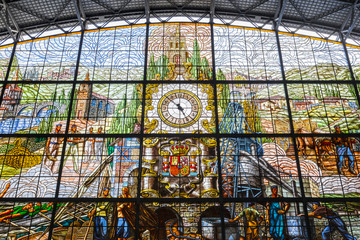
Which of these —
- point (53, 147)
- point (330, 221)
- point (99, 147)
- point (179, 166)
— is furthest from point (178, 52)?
point (330, 221)

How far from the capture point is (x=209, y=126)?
60.3ft

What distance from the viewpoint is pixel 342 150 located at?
17922 mm

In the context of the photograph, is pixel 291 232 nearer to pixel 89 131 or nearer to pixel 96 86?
pixel 89 131

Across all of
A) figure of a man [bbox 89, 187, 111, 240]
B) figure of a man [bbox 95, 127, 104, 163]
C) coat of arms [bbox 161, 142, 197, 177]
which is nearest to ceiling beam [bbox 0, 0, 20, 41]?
figure of a man [bbox 95, 127, 104, 163]

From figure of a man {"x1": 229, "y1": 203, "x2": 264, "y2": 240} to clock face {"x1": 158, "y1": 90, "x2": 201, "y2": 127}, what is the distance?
4907 millimetres

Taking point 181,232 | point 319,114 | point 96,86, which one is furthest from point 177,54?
point 181,232

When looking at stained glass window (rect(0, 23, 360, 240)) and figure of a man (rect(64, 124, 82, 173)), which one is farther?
figure of a man (rect(64, 124, 82, 173))

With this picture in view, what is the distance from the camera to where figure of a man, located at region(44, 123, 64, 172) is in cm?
1770

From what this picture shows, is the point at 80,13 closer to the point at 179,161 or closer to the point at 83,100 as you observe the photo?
the point at 83,100

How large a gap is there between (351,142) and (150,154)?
9.59 metres

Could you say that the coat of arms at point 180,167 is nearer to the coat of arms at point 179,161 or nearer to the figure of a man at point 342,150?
the coat of arms at point 179,161

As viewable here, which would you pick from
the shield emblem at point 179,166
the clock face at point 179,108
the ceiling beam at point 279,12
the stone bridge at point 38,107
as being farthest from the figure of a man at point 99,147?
the ceiling beam at point 279,12

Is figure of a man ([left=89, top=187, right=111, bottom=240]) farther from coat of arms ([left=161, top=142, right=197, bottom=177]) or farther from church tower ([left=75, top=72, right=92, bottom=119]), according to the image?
church tower ([left=75, top=72, right=92, bottom=119])

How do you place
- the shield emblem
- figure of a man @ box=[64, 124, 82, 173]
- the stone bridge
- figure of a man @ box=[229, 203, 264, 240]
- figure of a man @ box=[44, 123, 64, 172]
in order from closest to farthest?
1. figure of a man @ box=[229, 203, 264, 240]
2. the shield emblem
3. figure of a man @ box=[64, 124, 82, 173]
4. figure of a man @ box=[44, 123, 64, 172]
5. the stone bridge
